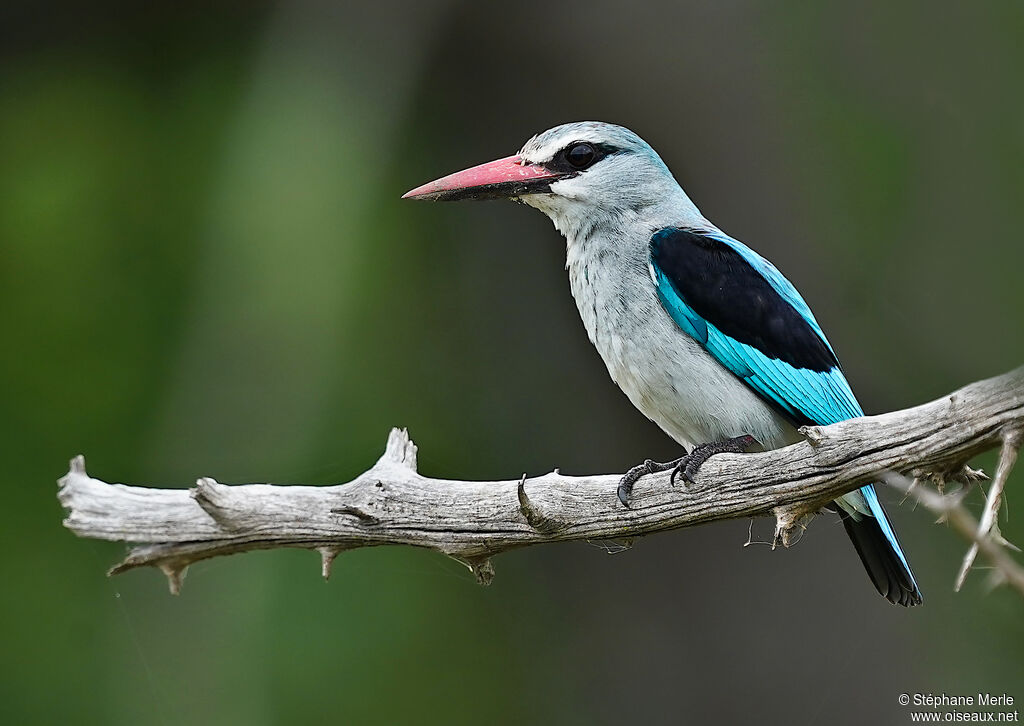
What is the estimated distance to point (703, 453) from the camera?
8.75ft

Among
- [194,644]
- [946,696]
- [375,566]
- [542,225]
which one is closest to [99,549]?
[194,644]

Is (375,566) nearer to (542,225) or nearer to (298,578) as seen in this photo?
(298,578)

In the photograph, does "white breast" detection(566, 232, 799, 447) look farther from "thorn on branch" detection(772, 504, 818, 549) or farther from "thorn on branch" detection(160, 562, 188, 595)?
"thorn on branch" detection(160, 562, 188, 595)

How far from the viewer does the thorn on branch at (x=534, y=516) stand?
2.36 m

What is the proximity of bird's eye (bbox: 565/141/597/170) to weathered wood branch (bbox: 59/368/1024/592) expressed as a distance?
1.01m

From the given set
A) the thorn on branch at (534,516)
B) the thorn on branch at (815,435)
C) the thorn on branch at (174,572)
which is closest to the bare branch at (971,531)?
the thorn on branch at (815,435)

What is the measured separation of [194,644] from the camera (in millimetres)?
5223

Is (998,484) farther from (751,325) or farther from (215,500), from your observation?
(215,500)

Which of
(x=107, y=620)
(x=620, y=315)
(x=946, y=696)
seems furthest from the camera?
(x=107, y=620)

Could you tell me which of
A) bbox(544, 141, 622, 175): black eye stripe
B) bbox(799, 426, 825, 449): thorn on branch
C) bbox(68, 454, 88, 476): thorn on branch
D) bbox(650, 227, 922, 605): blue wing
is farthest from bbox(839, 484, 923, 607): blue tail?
bbox(68, 454, 88, 476): thorn on branch

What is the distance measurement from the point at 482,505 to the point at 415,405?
3325mm

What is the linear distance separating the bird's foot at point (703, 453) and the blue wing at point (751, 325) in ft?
0.43

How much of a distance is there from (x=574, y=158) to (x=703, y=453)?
1055mm

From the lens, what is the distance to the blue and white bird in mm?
2904
